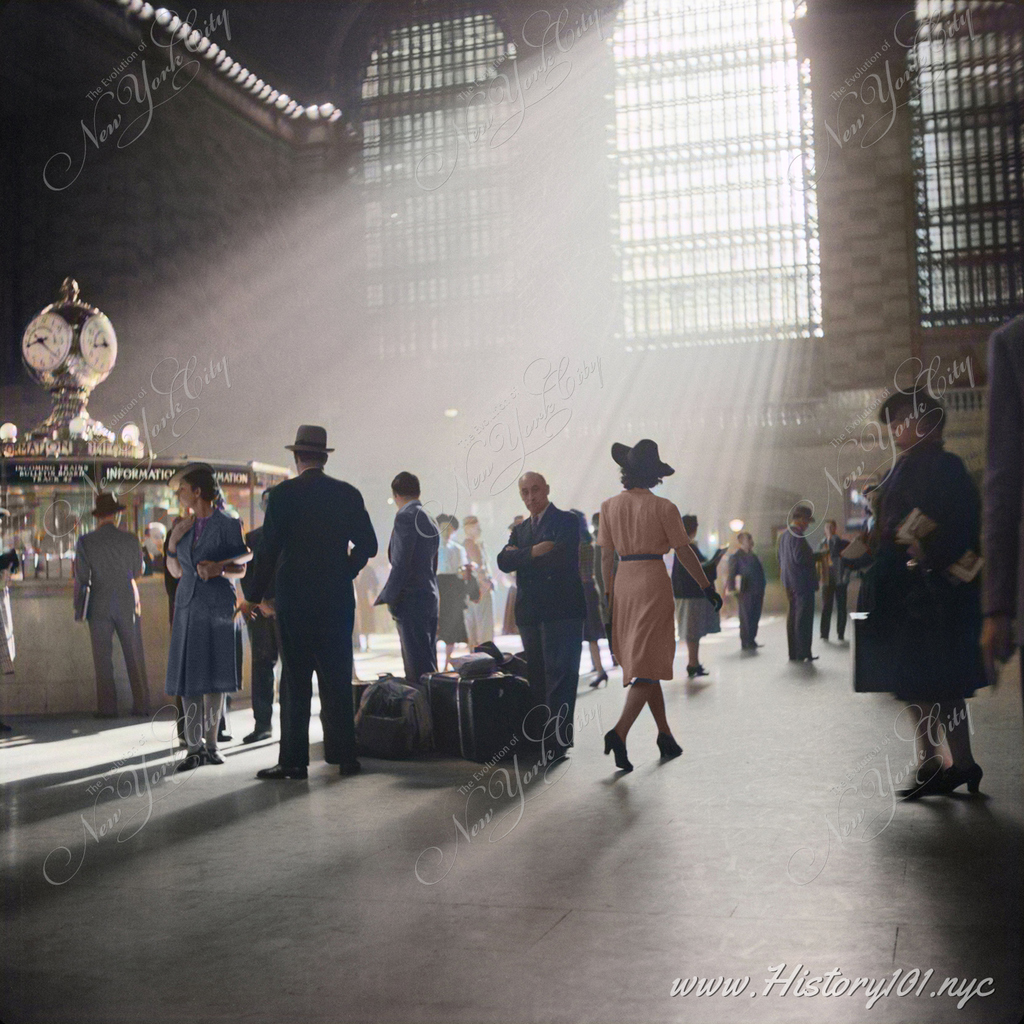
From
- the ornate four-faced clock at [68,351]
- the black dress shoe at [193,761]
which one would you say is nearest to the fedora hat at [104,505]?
the ornate four-faced clock at [68,351]

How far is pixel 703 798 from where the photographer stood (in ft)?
15.4

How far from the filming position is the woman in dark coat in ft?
13.7

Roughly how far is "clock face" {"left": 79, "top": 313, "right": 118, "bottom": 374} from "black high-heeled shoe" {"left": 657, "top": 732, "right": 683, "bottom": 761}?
20.1ft

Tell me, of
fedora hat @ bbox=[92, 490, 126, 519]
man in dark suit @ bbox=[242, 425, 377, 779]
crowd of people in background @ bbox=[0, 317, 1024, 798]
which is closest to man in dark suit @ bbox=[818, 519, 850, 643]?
crowd of people in background @ bbox=[0, 317, 1024, 798]

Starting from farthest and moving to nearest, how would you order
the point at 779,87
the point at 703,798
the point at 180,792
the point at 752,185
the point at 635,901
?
the point at 779,87
the point at 752,185
the point at 180,792
the point at 703,798
the point at 635,901

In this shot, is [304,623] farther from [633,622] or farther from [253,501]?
[253,501]

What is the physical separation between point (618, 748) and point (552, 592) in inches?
32.1

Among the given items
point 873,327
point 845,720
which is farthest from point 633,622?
point 873,327

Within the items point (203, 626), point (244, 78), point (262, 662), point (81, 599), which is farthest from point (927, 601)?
point (244, 78)

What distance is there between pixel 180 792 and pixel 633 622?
Answer: 7.20 ft

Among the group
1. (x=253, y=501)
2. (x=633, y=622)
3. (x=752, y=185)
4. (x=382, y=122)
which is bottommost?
Result: (x=633, y=622)

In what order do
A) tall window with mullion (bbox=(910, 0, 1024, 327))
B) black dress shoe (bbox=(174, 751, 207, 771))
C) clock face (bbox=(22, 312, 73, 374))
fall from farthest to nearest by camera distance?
clock face (bbox=(22, 312, 73, 374)) < black dress shoe (bbox=(174, 751, 207, 771)) < tall window with mullion (bbox=(910, 0, 1024, 327))

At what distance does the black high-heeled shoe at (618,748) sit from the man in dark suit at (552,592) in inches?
13.6

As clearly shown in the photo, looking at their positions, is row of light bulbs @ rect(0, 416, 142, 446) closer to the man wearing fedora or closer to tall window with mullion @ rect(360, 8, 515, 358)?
tall window with mullion @ rect(360, 8, 515, 358)
